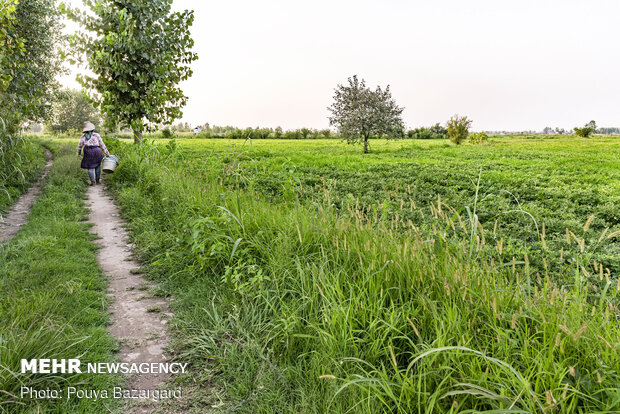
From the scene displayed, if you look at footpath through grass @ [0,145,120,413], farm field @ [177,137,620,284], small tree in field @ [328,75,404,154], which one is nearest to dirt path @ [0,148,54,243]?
footpath through grass @ [0,145,120,413]

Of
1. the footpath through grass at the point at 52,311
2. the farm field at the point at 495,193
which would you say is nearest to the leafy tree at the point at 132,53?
the farm field at the point at 495,193

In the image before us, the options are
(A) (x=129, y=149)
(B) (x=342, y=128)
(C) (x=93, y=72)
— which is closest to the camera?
(A) (x=129, y=149)

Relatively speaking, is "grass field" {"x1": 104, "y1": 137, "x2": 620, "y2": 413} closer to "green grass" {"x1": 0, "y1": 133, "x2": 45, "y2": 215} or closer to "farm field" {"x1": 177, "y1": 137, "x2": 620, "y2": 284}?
"farm field" {"x1": 177, "y1": 137, "x2": 620, "y2": 284}

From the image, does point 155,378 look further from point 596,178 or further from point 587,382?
point 596,178

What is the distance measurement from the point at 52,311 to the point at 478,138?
43420 mm

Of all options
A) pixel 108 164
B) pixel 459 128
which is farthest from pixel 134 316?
pixel 459 128

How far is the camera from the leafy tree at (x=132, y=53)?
13.5 metres

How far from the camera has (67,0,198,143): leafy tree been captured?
13547 mm

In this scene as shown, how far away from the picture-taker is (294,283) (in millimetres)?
3668

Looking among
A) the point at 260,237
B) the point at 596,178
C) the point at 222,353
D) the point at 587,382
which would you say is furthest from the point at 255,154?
the point at 587,382

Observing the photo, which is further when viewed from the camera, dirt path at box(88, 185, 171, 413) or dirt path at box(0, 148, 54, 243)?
dirt path at box(0, 148, 54, 243)

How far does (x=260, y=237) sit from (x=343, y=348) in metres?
2.12

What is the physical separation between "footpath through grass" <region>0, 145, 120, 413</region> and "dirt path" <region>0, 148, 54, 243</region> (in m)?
0.27

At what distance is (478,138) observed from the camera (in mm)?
40375
